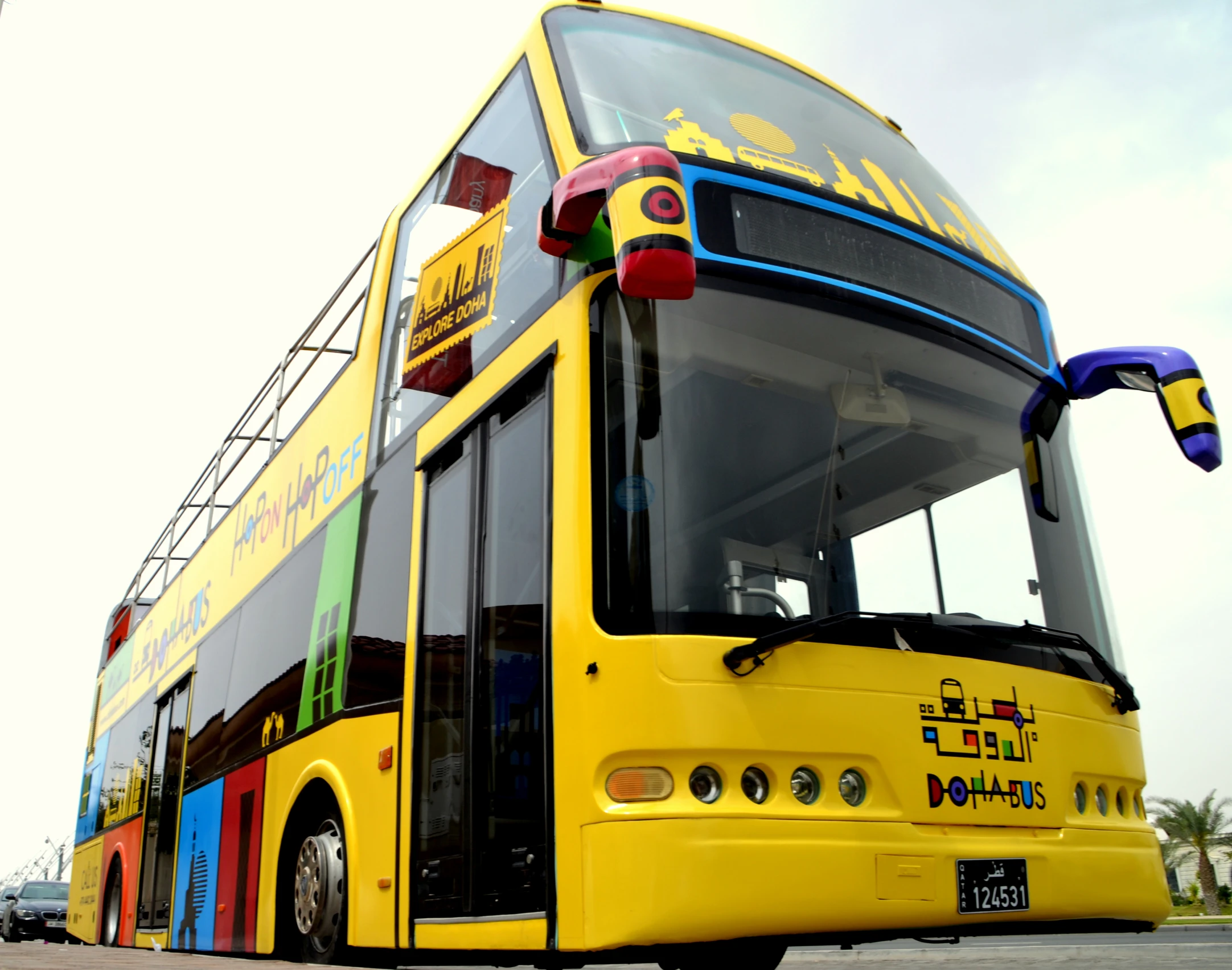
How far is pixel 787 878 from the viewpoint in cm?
336

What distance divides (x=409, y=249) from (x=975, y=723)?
3.87m

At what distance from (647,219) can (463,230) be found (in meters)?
2.09

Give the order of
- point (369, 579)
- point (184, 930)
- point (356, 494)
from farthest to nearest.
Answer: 1. point (184, 930)
2. point (356, 494)
3. point (369, 579)

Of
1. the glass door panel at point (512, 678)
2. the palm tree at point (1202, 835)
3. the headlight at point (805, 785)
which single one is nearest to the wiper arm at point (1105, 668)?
the headlight at point (805, 785)

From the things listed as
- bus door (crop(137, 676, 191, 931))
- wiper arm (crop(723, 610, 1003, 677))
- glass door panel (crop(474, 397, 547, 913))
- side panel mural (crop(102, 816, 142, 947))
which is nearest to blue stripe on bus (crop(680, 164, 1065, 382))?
glass door panel (crop(474, 397, 547, 913))

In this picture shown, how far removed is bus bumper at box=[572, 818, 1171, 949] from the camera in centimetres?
323

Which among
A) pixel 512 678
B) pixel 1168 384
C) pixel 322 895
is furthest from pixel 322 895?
pixel 1168 384

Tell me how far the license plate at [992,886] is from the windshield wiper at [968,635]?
771 millimetres

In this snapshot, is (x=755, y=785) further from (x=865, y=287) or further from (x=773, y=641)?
(x=865, y=287)

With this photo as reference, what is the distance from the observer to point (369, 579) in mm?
5480

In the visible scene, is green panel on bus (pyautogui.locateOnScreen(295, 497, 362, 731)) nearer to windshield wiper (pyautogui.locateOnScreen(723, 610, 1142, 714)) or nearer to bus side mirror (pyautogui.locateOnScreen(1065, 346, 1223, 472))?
windshield wiper (pyautogui.locateOnScreen(723, 610, 1142, 714))

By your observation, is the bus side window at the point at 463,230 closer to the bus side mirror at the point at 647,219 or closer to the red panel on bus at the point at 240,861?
the bus side mirror at the point at 647,219

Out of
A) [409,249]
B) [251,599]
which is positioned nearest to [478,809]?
[409,249]

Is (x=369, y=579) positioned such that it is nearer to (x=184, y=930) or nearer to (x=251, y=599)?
(x=251, y=599)
